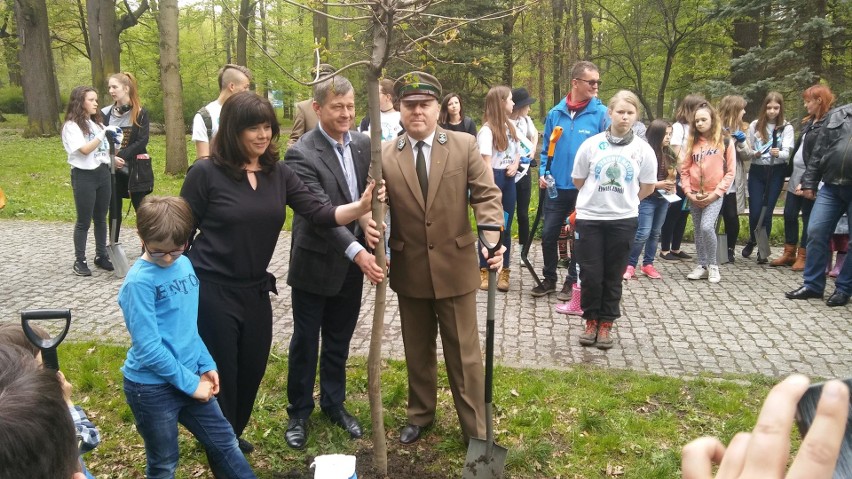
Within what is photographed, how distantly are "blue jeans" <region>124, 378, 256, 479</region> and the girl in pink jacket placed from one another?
6049mm

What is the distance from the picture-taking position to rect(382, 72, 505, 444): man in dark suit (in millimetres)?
3646

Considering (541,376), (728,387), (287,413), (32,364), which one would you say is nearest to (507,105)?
(541,376)

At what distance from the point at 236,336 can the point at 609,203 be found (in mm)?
3252

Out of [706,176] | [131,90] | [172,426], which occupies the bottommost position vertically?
[172,426]

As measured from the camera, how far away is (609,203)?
5238 mm

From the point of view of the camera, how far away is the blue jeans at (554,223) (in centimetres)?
661

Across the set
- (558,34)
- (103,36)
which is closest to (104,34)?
(103,36)

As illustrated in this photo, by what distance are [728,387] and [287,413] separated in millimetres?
3165

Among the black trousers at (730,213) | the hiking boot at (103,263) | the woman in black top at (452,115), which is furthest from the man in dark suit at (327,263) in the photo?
Result: the black trousers at (730,213)

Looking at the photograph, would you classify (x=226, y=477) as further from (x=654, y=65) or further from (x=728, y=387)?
(x=654, y=65)

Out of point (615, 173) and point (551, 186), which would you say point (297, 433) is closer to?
point (615, 173)

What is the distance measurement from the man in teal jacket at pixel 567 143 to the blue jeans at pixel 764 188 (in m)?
3.15

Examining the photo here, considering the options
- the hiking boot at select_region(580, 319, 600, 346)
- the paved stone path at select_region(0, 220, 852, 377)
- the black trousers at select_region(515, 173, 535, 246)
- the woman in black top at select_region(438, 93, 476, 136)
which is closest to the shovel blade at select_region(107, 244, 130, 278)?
the paved stone path at select_region(0, 220, 852, 377)

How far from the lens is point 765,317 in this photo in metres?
6.20
